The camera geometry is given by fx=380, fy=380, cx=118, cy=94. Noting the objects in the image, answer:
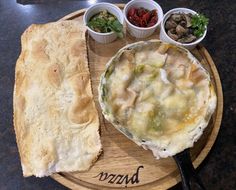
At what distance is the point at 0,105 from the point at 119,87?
611 millimetres

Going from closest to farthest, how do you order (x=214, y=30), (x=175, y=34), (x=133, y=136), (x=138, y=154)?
(x=133, y=136), (x=138, y=154), (x=175, y=34), (x=214, y=30)

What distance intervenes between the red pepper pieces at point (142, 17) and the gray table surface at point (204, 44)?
227 mm

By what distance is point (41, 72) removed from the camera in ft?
5.49

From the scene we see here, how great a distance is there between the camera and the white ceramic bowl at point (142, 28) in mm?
1752

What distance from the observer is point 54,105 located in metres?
1.62

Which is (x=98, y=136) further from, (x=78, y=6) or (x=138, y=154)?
(x=78, y=6)

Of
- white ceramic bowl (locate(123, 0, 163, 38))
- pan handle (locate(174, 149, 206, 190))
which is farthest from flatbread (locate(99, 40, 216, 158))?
white ceramic bowl (locate(123, 0, 163, 38))

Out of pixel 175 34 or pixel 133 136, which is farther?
pixel 175 34

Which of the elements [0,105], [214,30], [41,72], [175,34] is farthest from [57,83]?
[214,30]

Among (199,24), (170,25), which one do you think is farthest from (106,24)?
(199,24)

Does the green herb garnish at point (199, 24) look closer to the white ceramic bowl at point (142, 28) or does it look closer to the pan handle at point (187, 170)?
the white ceramic bowl at point (142, 28)

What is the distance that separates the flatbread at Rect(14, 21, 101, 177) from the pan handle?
334mm

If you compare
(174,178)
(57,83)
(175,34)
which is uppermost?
(175,34)

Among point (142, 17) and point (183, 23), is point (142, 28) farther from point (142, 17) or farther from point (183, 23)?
point (183, 23)
